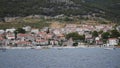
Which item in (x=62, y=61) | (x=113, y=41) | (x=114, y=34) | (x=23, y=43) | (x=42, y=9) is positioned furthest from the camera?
(x=42, y=9)

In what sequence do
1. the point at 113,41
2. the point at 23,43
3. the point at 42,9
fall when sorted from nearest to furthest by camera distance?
the point at 113,41, the point at 23,43, the point at 42,9

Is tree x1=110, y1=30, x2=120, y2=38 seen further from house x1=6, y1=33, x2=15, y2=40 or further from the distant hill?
the distant hill

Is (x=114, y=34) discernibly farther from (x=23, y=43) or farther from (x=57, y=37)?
(x=23, y=43)

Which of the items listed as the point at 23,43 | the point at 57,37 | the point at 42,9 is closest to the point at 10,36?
the point at 23,43

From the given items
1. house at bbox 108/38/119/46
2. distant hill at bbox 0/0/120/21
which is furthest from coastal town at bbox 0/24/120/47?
distant hill at bbox 0/0/120/21

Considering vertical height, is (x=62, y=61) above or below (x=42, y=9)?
above

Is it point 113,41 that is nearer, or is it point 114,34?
point 113,41

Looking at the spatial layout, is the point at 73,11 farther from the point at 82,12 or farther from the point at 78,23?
the point at 78,23

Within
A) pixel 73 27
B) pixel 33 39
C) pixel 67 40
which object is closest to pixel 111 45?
pixel 67 40
